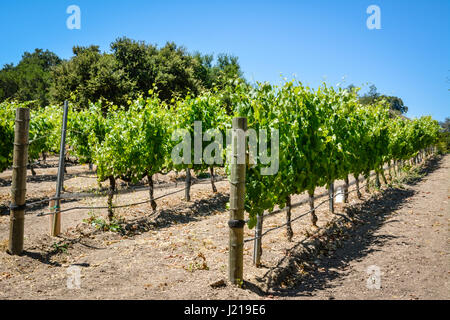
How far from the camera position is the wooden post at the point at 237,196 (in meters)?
4.75

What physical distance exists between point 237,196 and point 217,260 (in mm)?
1765

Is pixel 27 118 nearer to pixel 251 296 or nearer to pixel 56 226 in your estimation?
pixel 56 226

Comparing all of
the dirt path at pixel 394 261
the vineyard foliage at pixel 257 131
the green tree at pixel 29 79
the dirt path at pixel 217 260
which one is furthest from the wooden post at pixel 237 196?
the green tree at pixel 29 79

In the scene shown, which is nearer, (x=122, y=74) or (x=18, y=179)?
(x=18, y=179)

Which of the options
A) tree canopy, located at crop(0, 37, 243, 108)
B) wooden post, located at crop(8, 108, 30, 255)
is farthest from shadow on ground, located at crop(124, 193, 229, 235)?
tree canopy, located at crop(0, 37, 243, 108)

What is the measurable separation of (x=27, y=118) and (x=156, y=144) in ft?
14.0

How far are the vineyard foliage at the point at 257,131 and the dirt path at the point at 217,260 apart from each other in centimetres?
106

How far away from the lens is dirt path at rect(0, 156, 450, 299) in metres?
4.84

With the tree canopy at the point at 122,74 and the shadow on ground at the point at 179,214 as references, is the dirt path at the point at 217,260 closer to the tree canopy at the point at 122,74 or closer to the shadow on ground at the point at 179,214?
the shadow on ground at the point at 179,214

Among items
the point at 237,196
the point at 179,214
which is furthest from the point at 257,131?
the point at 179,214

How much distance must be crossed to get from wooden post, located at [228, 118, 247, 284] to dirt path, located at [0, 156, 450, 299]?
0.35m

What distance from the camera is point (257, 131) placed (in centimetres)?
586

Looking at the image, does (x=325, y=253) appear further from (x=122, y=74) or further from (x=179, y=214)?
(x=122, y=74)
